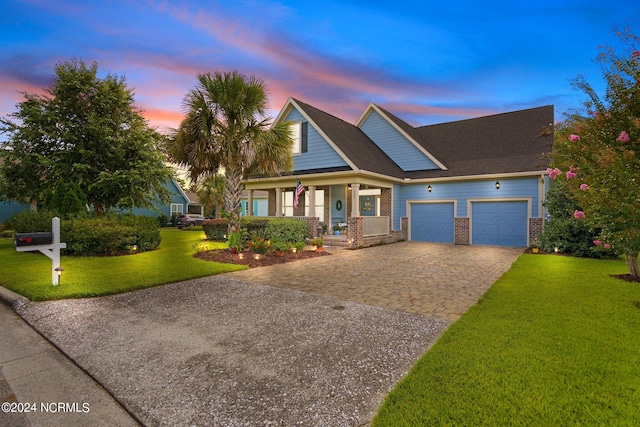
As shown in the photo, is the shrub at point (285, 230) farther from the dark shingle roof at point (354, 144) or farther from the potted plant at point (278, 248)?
the dark shingle roof at point (354, 144)

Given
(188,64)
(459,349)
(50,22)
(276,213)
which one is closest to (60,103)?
(50,22)

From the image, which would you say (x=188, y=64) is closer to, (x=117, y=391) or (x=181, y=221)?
(x=117, y=391)

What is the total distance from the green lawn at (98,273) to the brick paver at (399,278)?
159 centimetres

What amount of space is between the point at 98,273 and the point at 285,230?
8225 millimetres

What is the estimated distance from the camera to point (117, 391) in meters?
2.87

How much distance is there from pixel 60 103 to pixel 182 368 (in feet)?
55.7

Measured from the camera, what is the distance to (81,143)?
14.3m

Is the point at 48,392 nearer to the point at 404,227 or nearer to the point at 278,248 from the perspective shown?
the point at 278,248

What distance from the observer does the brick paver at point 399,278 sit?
5844mm

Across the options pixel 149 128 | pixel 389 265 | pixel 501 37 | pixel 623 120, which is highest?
pixel 501 37

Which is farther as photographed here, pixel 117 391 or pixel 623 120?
pixel 623 120

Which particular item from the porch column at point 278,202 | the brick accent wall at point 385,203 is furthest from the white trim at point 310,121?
the porch column at point 278,202

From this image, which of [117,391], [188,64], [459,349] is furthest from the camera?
[188,64]

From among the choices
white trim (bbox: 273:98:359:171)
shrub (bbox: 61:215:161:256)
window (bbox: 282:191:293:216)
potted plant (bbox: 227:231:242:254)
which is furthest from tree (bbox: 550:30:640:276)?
shrub (bbox: 61:215:161:256)
